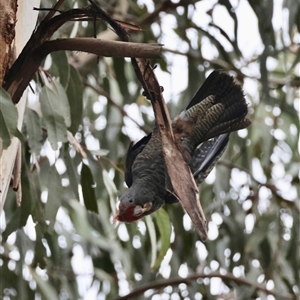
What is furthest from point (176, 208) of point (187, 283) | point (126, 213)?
point (126, 213)

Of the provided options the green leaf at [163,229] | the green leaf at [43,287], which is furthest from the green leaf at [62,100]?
the green leaf at [43,287]

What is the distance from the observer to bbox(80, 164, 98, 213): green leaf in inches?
63.4

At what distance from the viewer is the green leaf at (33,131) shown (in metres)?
1.42

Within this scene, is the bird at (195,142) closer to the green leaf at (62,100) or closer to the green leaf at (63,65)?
the green leaf at (62,100)

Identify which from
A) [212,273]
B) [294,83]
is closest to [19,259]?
[212,273]

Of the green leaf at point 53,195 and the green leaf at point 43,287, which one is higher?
the green leaf at point 53,195

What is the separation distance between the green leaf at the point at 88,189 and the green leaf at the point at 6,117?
77 cm

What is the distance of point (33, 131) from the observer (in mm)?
1444

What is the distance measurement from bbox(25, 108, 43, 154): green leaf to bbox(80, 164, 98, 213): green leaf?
22 cm

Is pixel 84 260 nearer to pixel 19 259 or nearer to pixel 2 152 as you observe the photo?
pixel 19 259

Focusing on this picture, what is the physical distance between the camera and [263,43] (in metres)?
2.05

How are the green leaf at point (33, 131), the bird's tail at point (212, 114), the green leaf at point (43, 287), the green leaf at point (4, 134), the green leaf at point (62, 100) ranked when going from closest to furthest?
the green leaf at point (4, 134) < the bird's tail at point (212, 114) < the green leaf at point (62, 100) < the green leaf at point (33, 131) < the green leaf at point (43, 287)

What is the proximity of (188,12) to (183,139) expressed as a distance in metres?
1.33

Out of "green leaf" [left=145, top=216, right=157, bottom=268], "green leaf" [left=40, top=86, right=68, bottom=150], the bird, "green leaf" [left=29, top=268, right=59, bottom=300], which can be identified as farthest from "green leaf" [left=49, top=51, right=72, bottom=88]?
"green leaf" [left=29, top=268, right=59, bottom=300]
